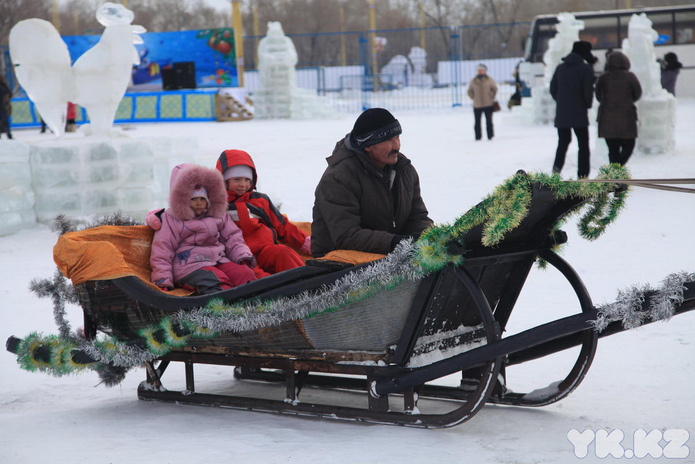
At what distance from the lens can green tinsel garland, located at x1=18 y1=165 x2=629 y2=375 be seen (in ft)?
10.3

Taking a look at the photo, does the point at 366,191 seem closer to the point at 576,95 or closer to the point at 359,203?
the point at 359,203

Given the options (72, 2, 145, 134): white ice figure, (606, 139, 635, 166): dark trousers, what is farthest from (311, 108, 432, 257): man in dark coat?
(606, 139, 635, 166): dark trousers

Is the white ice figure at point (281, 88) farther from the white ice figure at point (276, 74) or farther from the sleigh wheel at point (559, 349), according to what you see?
the sleigh wheel at point (559, 349)

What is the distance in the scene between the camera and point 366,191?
372 centimetres

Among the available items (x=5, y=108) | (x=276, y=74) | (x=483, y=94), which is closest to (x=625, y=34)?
(x=276, y=74)

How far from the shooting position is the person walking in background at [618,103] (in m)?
10.5

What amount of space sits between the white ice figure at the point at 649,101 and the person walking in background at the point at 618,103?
8.29ft

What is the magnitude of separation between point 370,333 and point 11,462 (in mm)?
1466

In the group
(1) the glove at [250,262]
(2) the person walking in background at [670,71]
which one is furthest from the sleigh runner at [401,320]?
(2) the person walking in background at [670,71]

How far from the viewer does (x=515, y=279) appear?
148 inches

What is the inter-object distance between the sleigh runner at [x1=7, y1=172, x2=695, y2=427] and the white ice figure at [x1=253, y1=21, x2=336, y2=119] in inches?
933

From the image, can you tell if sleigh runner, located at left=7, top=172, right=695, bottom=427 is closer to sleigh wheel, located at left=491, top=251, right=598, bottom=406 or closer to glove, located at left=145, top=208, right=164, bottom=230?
sleigh wheel, located at left=491, top=251, right=598, bottom=406

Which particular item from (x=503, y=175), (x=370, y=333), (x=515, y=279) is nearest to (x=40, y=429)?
(x=370, y=333)

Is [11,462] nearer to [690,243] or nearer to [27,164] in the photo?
[690,243]
